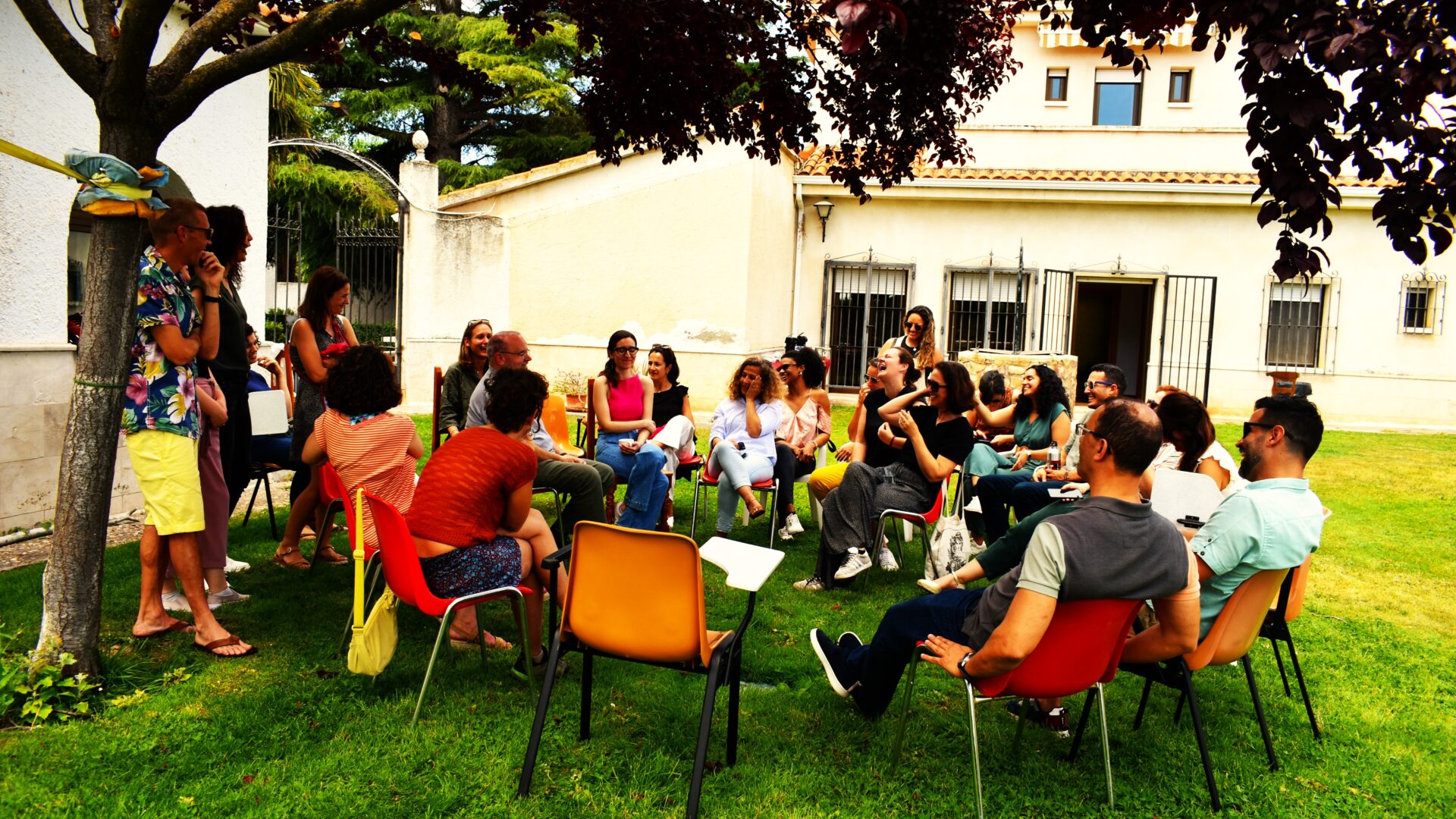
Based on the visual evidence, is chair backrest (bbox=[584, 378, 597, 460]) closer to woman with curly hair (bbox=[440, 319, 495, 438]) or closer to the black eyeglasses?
woman with curly hair (bbox=[440, 319, 495, 438])

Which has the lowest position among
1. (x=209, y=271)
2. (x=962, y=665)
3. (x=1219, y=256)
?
(x=962, y=665)

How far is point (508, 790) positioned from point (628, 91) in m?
3.51

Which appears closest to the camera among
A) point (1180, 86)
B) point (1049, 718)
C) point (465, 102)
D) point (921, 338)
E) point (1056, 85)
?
point (1049, 718)

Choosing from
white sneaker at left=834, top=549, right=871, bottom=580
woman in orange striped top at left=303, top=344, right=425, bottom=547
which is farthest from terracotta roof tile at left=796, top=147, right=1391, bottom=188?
woman in orange striped top at left=303, top=344, right=425, bottom=547

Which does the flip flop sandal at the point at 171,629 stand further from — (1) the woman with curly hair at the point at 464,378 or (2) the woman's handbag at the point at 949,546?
(2) the woman's handbag at the point at 949,546

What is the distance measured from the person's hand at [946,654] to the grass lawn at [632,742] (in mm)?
470

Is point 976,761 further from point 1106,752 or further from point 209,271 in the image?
point 209,271

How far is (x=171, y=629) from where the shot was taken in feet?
14.1

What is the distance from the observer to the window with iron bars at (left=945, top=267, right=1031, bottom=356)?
16.2m

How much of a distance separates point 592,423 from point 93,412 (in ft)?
11.8

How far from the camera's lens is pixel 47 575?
3.61 m

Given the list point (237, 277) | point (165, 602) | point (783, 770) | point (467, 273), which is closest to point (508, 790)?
point (783, 770)

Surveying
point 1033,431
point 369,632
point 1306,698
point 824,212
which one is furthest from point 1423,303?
point 369,632

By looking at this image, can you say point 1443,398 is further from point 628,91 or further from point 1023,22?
point 628,91
